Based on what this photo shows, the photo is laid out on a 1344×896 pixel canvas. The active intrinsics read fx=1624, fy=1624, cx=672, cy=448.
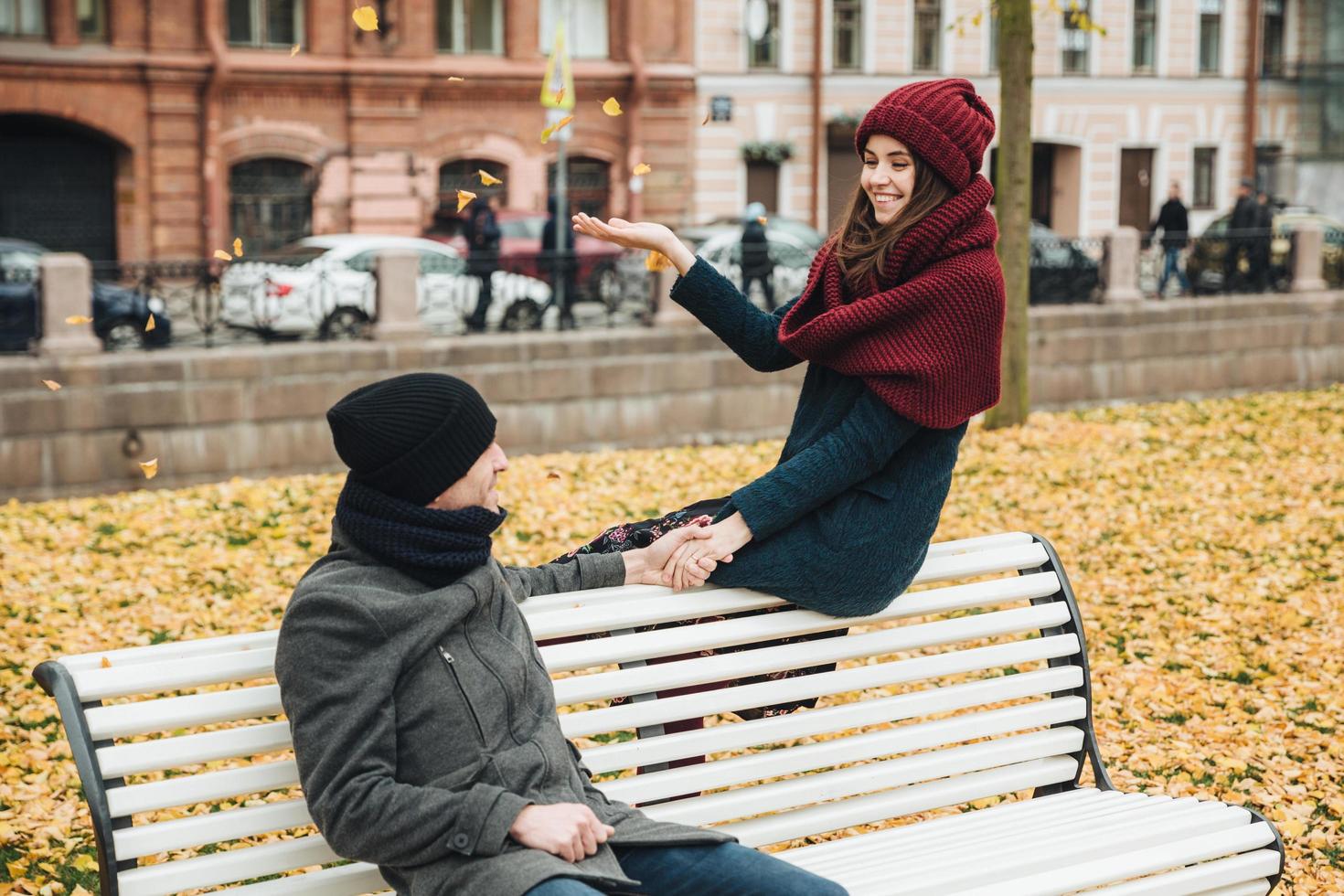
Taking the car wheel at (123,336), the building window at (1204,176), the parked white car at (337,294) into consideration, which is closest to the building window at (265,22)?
the parked white car at (337,294)

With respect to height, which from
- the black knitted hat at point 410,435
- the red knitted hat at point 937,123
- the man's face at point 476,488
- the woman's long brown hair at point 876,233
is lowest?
the man's face at point 476,488

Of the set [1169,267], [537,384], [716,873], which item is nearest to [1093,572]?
[716,873]

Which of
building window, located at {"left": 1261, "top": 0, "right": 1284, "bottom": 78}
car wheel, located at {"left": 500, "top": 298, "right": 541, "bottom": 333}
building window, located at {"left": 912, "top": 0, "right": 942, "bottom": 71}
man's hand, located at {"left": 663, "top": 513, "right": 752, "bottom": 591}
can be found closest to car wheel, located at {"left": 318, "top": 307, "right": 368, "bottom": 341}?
car wheel, located at {"left": 500, "top": 298, "right": 541, "bottom": 333}

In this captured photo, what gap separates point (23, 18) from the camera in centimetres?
2589

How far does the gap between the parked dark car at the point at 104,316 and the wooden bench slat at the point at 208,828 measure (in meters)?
10.2

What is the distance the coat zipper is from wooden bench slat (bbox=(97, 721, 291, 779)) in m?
0.34

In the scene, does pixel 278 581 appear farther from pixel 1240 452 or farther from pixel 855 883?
pixel 1240 452

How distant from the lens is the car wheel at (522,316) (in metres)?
15.3

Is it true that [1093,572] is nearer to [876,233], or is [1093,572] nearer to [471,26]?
[876,233]

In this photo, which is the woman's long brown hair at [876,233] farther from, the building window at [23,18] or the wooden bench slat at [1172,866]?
the building window at [23,18]

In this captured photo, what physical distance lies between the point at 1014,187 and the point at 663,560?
9.29 m

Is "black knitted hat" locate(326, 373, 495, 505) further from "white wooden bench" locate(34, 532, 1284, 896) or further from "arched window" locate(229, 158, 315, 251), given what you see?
"arched window" locate(229, 158, 315, 251)

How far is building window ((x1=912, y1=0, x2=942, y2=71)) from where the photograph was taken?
33.6m

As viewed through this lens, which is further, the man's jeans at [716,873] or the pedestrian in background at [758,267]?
the pedestrian in background at [758,267]
